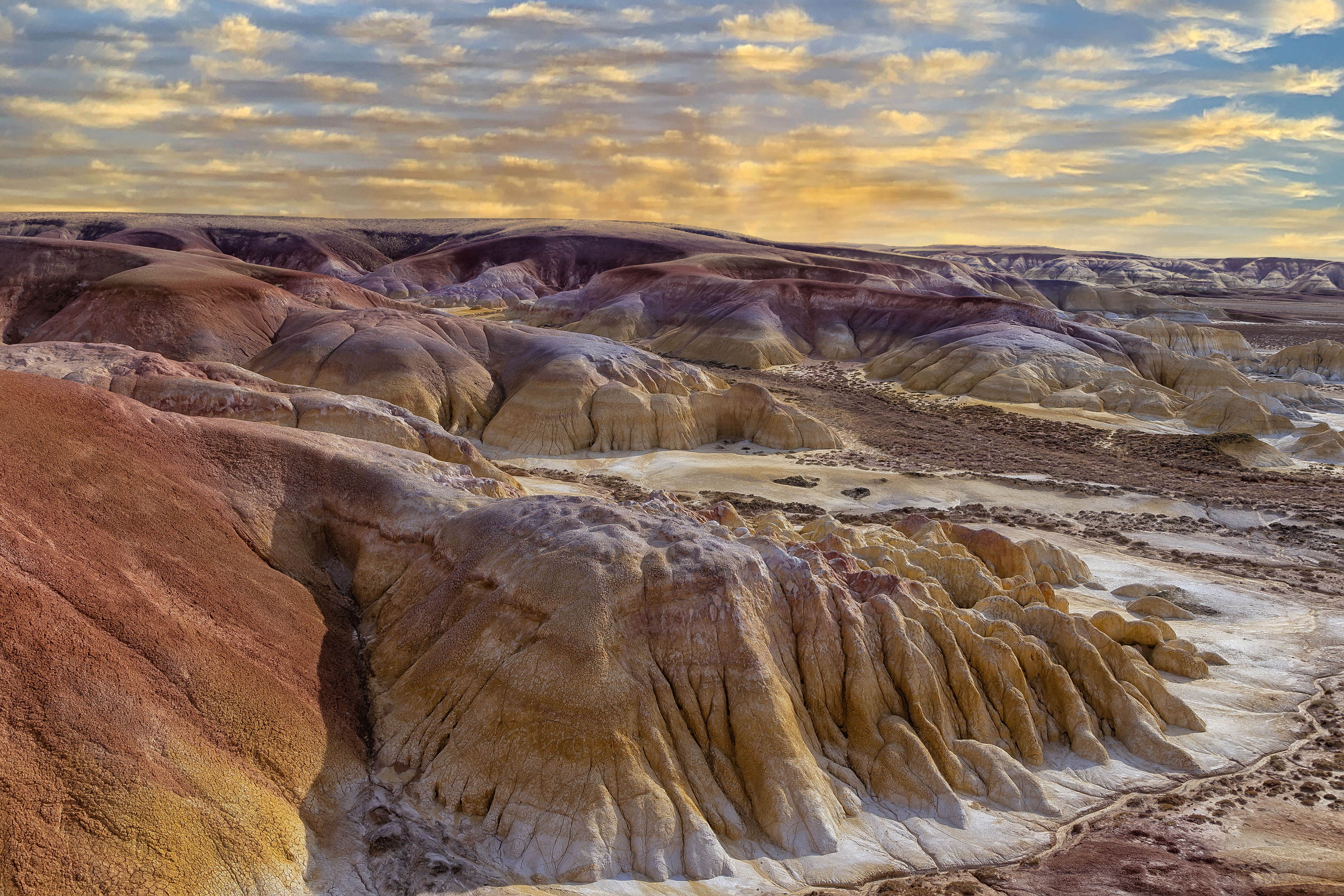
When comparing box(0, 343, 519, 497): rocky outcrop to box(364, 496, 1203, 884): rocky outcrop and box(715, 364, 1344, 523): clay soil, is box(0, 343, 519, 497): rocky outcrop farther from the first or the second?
box(715, 364, 1344, 523): clay soil

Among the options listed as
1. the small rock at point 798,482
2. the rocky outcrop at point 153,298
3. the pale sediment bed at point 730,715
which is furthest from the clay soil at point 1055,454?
the rocky outcrop at point 153,298

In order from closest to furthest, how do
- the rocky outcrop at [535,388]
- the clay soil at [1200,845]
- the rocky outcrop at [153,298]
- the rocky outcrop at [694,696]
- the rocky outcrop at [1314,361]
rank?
the clay soil at [1200,845] → the rocky outcrop at [694,696] → the rocky outcrop at [535,388] → the rocky outcrop at [153,298] → the rocky outcrop at [1314,361]

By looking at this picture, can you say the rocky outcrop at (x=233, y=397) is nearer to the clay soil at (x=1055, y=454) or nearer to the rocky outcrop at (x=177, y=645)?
the rocky outcrop at (x=177, y=645)

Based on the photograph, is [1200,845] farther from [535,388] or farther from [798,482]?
[535,388]

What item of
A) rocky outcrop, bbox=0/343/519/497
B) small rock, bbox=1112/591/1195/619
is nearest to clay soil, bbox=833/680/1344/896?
small rock, bbox=1112/591/1195/619

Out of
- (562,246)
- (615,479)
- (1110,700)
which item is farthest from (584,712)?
(562,246)

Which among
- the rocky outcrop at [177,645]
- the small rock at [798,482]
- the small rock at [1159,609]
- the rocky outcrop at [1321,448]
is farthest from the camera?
the rocky outcrop at [1321,448]

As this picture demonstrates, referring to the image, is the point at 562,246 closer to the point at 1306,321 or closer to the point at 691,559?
the point at 1306,321

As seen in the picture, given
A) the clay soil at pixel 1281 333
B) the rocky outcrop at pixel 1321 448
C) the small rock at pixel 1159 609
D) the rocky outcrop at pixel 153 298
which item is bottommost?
the small rock at pixel 1159 609
